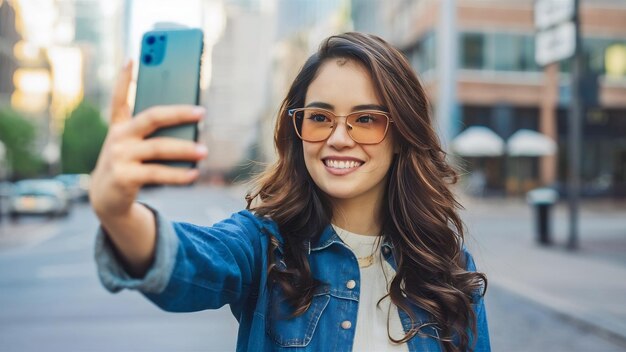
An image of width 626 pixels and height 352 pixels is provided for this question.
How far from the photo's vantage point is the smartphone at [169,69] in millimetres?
1111

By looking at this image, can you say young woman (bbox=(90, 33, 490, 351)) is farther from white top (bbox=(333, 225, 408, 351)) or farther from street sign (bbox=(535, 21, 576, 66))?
street sign (bbox=(535, 21, 576, 66))

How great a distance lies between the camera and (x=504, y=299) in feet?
28.6

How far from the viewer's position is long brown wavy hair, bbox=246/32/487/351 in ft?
6.19

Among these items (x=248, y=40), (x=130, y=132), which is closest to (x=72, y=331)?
(x=130, y=132)

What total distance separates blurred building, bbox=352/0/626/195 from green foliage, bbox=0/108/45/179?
3497 centimetres

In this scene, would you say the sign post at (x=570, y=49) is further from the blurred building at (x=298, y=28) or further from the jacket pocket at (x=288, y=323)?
the blurred building at (x=298, y=28)

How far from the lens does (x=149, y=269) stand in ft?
4.14

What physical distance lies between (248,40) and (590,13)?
111m

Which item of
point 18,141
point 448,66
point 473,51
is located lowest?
point 18,141

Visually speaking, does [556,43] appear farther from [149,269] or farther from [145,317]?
[149,269]

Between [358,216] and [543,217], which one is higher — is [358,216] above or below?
above

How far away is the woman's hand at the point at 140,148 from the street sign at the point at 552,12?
44.1ft

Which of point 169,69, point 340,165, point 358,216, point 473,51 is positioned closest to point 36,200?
point 473,51

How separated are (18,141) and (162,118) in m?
57.7
